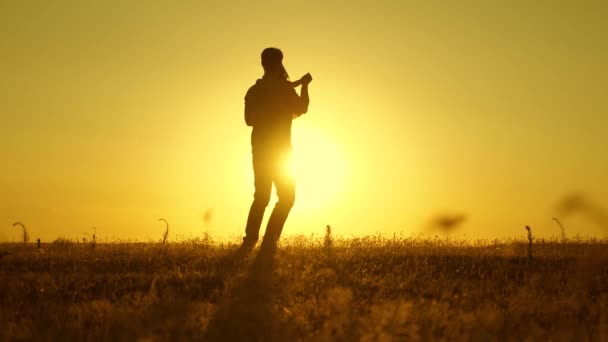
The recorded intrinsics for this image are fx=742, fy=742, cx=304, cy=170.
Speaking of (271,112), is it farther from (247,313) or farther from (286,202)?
(247,313)

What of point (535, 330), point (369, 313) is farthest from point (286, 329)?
point (535, 330)

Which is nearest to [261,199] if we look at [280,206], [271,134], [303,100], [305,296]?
[280,206]

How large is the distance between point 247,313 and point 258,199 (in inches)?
151

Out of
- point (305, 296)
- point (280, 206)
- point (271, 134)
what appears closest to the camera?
point (305, 296)

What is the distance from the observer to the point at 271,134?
10211 millimetres

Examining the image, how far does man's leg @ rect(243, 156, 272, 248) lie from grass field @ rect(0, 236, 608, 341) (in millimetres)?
458

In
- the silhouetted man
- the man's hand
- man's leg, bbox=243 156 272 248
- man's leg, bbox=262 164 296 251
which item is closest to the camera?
man's leg, bbox=262 164 296 251

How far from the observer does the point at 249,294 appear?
24.0ft

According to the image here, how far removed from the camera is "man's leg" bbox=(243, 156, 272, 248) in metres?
10.2

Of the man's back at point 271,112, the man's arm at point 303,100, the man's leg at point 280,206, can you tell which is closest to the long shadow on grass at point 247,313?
the man's leg at point 280,206

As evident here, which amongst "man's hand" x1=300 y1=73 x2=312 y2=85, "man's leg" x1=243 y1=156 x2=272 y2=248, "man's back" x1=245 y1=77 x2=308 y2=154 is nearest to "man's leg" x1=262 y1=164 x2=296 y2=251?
"man's leg" x1=243 y1=156 x2=272 y2=248

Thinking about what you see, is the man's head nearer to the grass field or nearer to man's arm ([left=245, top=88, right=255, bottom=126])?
man's arm ([left=245, top=88, right=255, bottom=126])

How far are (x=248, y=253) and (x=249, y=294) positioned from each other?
2.72m

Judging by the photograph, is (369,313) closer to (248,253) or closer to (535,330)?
(535,330)
